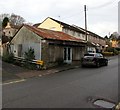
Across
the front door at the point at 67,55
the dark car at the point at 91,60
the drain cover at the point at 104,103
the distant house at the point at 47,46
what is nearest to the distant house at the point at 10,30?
the distant house at the point at 47,46

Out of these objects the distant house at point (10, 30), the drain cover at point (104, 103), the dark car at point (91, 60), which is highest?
the distant house at point (10, 30)

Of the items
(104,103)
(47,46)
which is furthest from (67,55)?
(104,103)

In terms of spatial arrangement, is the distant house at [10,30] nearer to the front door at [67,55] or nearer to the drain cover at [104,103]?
the front door at [67,55]

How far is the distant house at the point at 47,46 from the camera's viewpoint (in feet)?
80.5

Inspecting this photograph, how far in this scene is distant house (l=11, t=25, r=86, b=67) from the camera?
2455 centimetres

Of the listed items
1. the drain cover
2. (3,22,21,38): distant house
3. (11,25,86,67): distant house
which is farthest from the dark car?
(3,22,21,38): distant house

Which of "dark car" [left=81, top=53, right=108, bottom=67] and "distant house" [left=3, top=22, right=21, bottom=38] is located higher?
"distant house" [left=3, top=22, right=21, bottom=38]

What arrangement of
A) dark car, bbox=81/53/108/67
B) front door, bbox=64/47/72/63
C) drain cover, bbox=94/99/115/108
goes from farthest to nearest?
front door, bbox=64/47/72/63, dark car, bbox=81/53/108/67, drain cover, bbox=94/99/115/108

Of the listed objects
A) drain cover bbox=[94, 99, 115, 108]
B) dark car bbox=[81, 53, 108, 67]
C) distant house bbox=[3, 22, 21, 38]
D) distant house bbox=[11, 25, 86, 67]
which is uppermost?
distant house bbox=[3, 22, 21, 38]

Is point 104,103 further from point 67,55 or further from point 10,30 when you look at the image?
point 10,30

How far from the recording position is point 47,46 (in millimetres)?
24609

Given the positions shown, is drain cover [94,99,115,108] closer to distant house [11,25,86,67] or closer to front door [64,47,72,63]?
distant house [11,25,86,67]

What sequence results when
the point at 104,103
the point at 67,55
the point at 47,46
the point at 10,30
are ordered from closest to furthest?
the point at 104,103
the point at 47,46
the point at 67,55
the point at 10,30

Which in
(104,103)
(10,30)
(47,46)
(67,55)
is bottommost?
(104,103)
